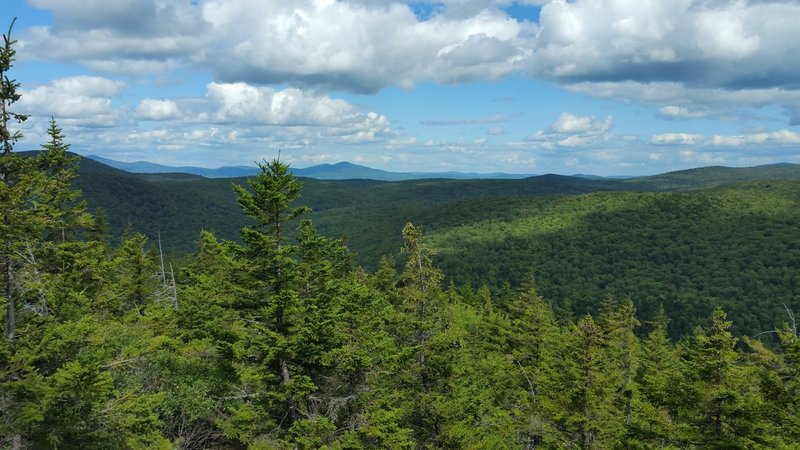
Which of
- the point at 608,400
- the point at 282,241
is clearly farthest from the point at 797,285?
the point at 282,241

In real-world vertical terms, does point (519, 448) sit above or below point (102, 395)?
below

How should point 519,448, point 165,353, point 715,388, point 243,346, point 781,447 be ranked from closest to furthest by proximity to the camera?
point 243,346 < point 781,447 < point 715,388 < point 165,353 < point 519,448

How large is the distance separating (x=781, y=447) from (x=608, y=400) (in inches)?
342

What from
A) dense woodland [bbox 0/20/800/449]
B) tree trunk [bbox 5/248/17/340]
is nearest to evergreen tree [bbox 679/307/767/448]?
dense woodland [bbox 0/20/800/449]

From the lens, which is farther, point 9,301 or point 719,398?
point 719,398

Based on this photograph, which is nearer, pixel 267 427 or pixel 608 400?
pixel 267 427

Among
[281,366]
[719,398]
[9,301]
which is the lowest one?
[719,398]

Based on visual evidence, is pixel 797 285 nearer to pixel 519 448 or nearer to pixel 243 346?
pixel 519 448

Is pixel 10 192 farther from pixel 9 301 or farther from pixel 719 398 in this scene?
pixel 719 398

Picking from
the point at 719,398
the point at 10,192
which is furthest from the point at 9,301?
the point at 719,398

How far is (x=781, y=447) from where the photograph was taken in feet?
47.6

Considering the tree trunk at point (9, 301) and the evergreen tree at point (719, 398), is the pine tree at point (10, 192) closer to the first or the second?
the tree trunk at point (9, 301)

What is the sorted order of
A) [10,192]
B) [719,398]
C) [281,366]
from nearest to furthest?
[10,192] < [281,366] < [719,398]

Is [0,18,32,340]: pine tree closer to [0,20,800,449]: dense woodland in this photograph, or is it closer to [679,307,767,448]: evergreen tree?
[0,20,800,449]: dense woodland
